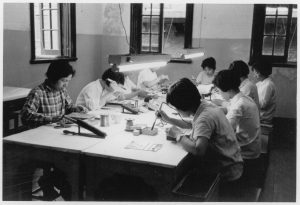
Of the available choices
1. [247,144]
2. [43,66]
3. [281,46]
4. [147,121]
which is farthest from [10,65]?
[281,46]

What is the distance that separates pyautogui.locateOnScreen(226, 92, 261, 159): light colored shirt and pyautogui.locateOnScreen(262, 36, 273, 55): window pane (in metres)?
3.54

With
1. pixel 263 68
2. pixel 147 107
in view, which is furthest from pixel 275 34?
pixel 147 107

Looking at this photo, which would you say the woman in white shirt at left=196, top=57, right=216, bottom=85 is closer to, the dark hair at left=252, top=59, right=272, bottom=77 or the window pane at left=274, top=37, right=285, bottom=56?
the window pane at left=274, top=37, right=285, bottom=56

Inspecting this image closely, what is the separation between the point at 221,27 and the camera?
6176mm

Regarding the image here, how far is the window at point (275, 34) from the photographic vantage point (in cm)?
585

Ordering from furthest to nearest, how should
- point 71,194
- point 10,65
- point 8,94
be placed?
point 10,65, point 8,94, point 71,194

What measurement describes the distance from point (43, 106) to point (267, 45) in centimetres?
438

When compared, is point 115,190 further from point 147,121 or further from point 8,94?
point 8,94

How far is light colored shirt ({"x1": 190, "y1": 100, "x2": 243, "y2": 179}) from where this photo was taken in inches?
86.7

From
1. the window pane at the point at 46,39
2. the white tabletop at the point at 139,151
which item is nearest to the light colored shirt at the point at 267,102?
the white tabletop at the point at 139,151

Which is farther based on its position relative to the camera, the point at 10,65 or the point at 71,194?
the point at 10,65

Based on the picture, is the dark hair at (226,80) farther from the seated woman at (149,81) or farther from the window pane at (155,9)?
the window pane at (155,9)

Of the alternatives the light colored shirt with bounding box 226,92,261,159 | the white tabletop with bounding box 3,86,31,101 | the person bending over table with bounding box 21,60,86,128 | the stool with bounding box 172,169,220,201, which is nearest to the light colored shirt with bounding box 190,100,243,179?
the stool with bounding box 172,169,220,201

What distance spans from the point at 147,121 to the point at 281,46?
3742mm
